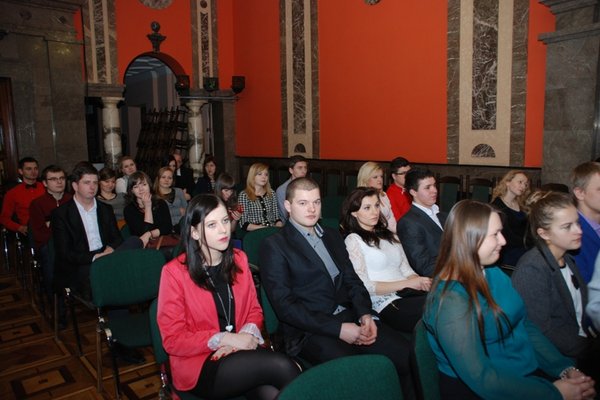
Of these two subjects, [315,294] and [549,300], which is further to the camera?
[315,294]

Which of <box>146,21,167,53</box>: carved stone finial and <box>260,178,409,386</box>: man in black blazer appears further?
<box>146,21,167,53</box>: carved stone finial

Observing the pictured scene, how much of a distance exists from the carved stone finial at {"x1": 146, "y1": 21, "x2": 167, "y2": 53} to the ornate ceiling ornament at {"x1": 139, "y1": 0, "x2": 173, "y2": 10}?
319 millimetres

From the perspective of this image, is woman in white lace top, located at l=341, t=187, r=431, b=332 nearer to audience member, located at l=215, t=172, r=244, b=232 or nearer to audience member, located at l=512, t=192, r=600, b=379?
audience member, located at l=512, t=192, r=600, b=379

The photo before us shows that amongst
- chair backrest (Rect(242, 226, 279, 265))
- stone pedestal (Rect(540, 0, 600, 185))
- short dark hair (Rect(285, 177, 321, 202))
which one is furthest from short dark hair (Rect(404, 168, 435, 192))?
stone pedestal (Rect(540, 0, 600, 185))

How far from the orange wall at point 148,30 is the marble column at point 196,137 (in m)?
0.76

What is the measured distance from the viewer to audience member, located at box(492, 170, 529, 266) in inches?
140

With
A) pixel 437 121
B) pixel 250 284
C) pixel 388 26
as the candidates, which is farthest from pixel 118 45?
pixel 250 284

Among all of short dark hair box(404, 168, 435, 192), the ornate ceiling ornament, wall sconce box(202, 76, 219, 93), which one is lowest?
short dark hair box(404, 168, 435, 192)

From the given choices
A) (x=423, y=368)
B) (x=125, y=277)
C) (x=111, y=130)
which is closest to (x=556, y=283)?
(x=423, y=368)

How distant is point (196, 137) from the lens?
10.5 m

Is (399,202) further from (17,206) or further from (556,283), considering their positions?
(17,206)

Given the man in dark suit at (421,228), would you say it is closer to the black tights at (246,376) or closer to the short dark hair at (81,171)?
the black tights at (246,376)

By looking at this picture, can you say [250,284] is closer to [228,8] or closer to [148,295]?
[148,295]

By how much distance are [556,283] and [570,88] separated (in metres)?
3.89
